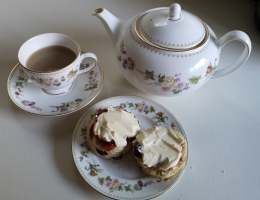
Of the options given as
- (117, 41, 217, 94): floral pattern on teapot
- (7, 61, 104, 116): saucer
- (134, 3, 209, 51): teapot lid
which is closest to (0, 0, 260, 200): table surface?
(7, 61, 104, 116): saucer

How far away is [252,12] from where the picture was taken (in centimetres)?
112

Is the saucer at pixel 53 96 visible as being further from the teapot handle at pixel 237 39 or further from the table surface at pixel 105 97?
the teapot handle at pixel 237 39

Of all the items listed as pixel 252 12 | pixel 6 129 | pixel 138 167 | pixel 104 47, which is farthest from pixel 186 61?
pixel 252 12

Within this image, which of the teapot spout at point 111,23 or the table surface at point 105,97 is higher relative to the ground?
the teapot spout at point 111,23

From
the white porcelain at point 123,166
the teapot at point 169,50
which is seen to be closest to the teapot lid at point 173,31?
the teapot at point 169,50

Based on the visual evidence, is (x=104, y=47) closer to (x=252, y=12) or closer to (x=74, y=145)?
(x=74, y=145)

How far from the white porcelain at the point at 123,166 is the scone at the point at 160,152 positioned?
30mm

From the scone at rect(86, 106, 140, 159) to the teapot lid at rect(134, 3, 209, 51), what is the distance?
0.72 feet

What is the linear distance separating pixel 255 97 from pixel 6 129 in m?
0.83

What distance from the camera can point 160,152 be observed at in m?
0.59

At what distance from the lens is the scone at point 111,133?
61 cm

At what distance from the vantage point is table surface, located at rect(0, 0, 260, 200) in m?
0.63

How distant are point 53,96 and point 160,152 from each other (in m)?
0.42

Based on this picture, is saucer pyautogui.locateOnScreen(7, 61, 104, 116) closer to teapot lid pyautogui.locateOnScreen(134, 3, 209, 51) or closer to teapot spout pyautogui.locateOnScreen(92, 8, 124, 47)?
teapot spout pyautogui.locateOnScreen(92, 8, 124, 47)
